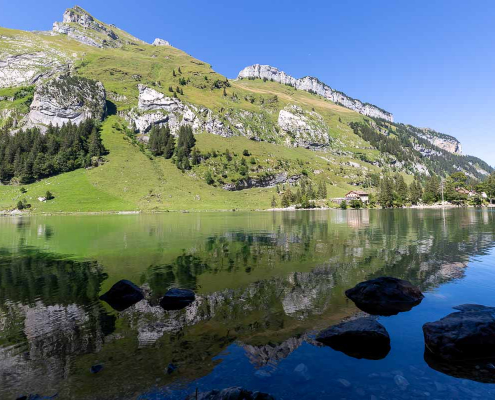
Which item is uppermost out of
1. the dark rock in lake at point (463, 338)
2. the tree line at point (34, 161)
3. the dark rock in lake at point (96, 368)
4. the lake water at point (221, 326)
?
the tree line at point (34, 161)

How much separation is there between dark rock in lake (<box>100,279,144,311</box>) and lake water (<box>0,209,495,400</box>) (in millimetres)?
750

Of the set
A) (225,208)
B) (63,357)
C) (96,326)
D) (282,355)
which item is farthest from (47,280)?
(225,208)

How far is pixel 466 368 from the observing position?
12.2 m

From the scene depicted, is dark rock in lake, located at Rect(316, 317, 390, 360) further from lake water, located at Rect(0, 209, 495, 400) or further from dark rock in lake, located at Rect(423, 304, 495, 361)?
dark rock in lake, located at Rect(423, 304, 495, 361)

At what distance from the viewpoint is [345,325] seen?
51.6ft

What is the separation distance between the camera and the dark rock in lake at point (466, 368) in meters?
11.6

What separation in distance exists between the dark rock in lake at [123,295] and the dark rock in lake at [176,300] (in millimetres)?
2250

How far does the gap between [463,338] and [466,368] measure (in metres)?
1.36

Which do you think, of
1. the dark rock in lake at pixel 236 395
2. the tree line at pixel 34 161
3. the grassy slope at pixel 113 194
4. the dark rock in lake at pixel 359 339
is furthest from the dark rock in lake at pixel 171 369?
the tree line at pixel 34 161

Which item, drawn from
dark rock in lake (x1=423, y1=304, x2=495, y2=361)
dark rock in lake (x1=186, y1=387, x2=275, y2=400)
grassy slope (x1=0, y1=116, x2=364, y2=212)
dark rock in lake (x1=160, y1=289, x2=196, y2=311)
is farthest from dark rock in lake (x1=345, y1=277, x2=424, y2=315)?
→ grassy slope (x1=0, y1=116, x2=364, y2=212)

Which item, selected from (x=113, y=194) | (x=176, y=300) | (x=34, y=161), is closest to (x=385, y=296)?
(x=176, y=300)

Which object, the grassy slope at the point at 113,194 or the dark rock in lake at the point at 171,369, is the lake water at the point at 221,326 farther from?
the grassy slope at the point at 113,194

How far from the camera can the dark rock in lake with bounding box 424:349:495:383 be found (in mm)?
11578

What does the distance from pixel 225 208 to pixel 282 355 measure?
172 metres
